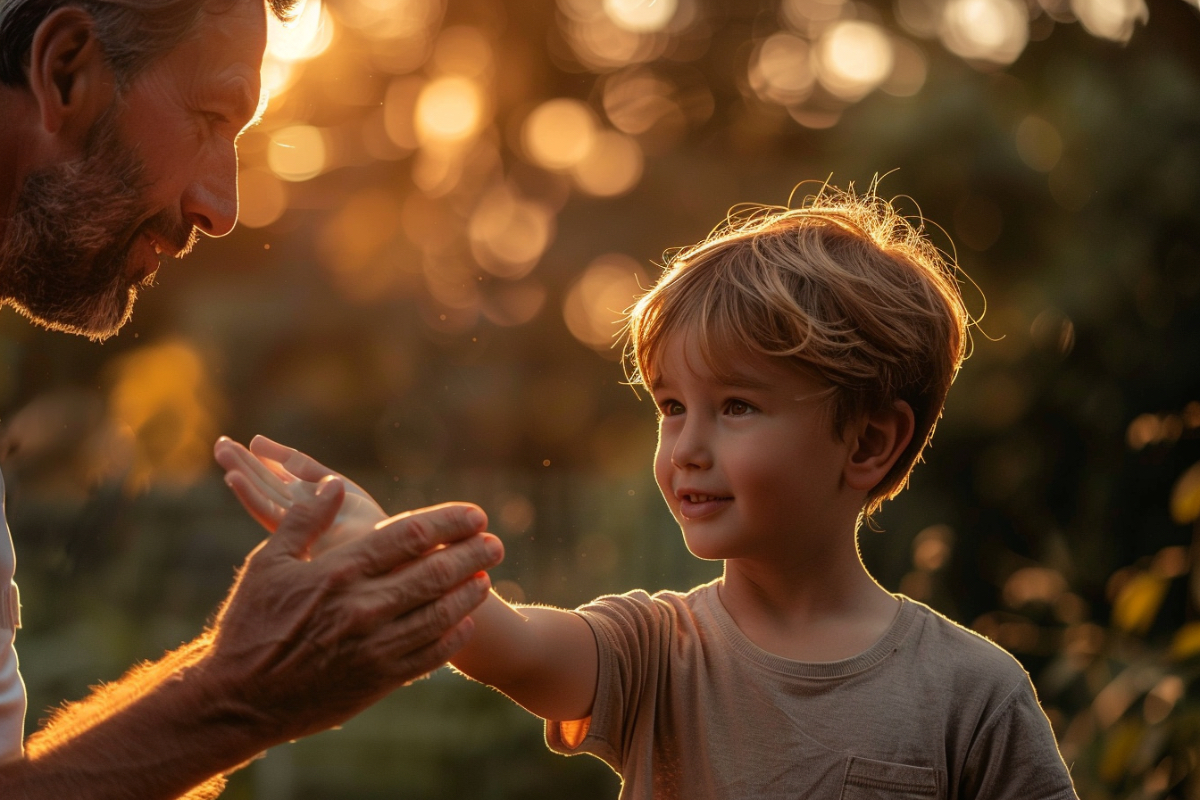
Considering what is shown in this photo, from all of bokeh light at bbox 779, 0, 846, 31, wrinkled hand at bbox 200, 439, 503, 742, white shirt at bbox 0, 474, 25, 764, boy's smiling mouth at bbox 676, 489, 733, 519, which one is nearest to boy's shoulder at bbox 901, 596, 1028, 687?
boy's smiling mouth at bbox 676, 489, 733, 519

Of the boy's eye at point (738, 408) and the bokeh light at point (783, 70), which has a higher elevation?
the bokeh light at point (783, 70)

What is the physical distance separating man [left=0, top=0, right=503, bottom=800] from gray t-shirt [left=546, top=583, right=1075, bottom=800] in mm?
256

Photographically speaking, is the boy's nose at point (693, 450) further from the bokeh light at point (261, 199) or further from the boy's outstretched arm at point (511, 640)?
the bokeh light at point (261, 199)

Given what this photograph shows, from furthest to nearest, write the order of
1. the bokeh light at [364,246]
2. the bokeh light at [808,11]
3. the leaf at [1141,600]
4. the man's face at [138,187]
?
1. the bokeh light at [808,11]
2. the bokeh light at [364,246]
3. the leaf at [1141,600]
4. the man's face at [138,187]

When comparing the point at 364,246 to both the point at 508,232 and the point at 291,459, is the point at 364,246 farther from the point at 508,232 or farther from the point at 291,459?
the point at 291,459

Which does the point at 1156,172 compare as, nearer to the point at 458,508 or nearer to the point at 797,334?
the point at 797,334

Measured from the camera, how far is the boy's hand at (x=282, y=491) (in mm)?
1216

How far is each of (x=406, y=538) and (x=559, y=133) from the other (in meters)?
3.64

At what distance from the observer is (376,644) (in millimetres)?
1202

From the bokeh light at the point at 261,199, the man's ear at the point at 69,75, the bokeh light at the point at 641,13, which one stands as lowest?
the bokeh light at the point at 261,199

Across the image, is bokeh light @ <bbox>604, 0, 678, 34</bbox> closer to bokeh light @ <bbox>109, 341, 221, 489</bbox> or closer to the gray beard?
bokeh light @ <bbox>109, 341, 221, 489</bbox>

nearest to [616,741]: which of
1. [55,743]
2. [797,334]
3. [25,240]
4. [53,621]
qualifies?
[797,334]

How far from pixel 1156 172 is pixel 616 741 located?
7.81 feet

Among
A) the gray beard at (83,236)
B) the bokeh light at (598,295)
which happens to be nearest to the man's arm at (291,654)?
the gray beard at (83,236)
